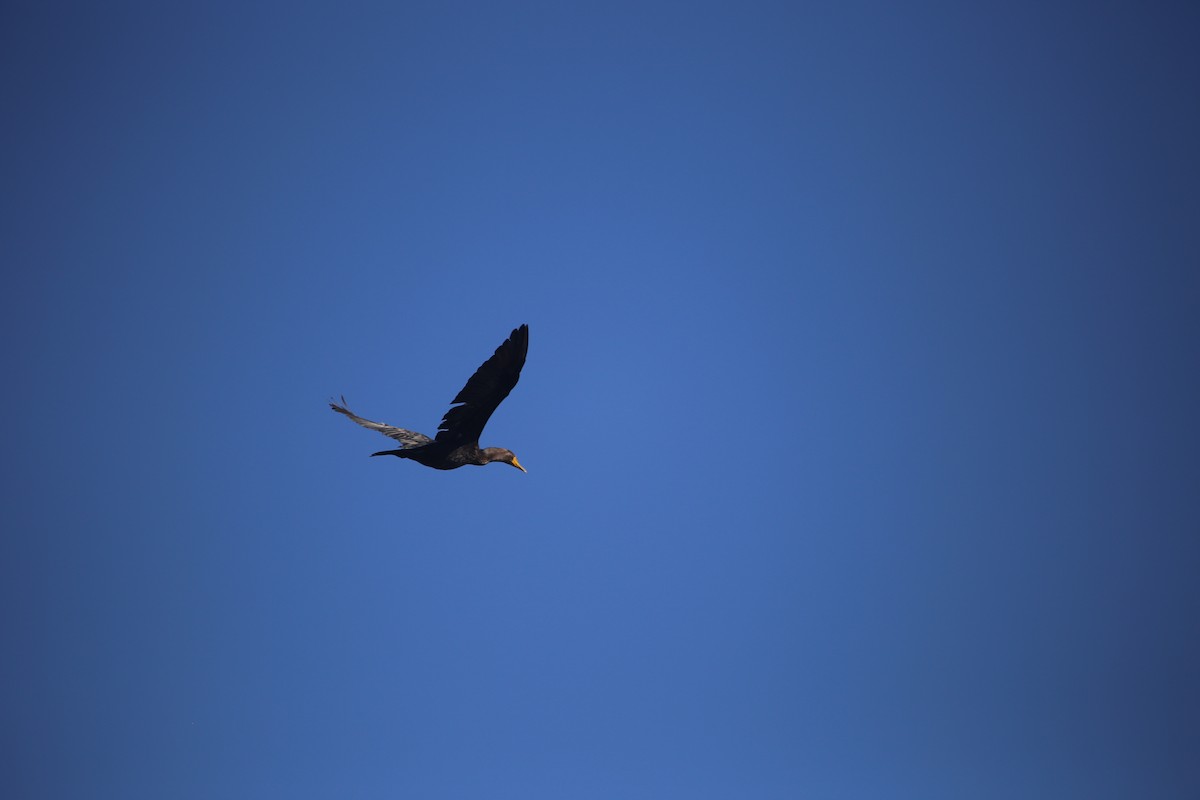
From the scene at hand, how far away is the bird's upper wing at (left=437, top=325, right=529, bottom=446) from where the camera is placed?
17.7 metres

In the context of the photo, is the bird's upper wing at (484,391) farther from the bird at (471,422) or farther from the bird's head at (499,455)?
the bird's head at (499,455)

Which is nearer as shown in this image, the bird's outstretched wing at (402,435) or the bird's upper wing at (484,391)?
the bird's upper wing at (484,391)

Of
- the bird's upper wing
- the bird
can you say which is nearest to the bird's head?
the bird

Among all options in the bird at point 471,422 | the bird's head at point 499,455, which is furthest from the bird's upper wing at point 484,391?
the bird's head at point 499,455

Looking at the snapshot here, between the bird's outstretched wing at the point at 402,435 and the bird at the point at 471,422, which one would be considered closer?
the bird at the point at 471,422

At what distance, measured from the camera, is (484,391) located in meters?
18.7

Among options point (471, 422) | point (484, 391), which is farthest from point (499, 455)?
point (484, 391)

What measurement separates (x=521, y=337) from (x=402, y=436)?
442cm

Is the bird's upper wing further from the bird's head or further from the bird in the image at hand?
the bird's head

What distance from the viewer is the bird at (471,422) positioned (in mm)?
17875

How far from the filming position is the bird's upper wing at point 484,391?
17.7 meters

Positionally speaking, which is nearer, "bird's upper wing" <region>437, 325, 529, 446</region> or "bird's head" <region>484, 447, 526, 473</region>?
"bird's upper wing" <region>437, 325, 529, 446</region>

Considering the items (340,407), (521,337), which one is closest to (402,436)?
(340,407)

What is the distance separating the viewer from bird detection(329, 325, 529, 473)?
17875 millimetres
